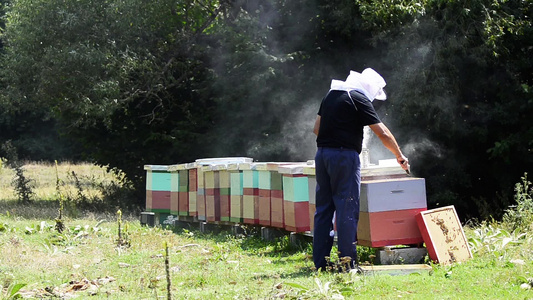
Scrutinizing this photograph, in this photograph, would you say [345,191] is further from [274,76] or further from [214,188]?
[274,76]

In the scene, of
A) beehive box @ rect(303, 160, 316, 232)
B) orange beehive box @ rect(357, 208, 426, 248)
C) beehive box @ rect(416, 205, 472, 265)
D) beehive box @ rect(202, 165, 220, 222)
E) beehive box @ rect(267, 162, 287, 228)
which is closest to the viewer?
beehive box @ rect(416, 205, 472, 265)

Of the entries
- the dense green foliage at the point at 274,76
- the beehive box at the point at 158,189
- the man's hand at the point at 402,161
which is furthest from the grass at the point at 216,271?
the dense green foliage at the point at 274,76

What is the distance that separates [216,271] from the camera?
18.4 ft

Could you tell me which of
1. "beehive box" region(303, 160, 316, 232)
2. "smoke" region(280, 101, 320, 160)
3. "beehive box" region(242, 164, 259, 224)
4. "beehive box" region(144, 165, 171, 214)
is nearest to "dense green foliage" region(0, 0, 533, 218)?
"smoke" region(280, 101, 320, 160)

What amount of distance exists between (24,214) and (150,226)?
3.52 meters

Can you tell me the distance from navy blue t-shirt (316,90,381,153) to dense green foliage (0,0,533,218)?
597 cm

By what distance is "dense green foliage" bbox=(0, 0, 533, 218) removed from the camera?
11.2 meters

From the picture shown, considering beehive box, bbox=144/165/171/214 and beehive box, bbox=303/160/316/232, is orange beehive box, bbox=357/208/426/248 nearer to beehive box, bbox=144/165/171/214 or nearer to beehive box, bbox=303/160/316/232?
beehive box, bbox=303/160/316/232

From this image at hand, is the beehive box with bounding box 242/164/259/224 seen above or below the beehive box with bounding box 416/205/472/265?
above

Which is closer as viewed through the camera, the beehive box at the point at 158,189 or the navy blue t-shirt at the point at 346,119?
the navy blue t-shirt at the point at 346,119

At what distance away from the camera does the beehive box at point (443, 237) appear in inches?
213

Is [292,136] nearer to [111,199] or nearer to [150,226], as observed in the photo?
[150,226]

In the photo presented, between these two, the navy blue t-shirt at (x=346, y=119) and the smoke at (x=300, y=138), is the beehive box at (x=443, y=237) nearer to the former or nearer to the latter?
the navy blue t-shirt at (x=346, y=119)

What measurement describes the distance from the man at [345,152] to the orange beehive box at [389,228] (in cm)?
32
